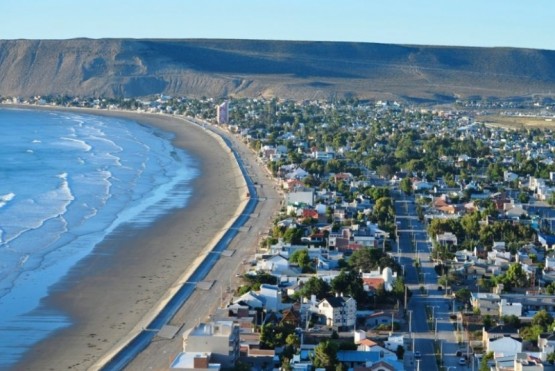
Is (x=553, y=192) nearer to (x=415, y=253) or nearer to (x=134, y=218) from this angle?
(x=415, y=253)

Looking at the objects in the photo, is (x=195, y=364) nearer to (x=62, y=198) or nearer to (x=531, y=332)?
(x=531, y=332)

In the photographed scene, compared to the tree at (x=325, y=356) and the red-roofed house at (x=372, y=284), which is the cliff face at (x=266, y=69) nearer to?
the red-roofed house at (x=372, y=284)

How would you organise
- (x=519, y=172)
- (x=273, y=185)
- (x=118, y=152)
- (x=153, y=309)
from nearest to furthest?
(x=153, y=309) < (x=273, y=185) < (x=519, y=172) < (x=118, y=152)

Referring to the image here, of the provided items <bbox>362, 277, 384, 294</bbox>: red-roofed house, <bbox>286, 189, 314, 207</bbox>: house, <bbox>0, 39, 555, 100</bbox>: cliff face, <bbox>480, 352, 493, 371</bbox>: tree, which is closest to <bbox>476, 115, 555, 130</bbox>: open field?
<bbox>0, 39, 555, 100</bbox>: cliff face

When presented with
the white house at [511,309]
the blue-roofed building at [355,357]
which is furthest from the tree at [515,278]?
the blue-roofed building at [355,357]

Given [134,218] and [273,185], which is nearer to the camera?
[134,218]

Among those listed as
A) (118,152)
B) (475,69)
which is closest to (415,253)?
(118,152)
